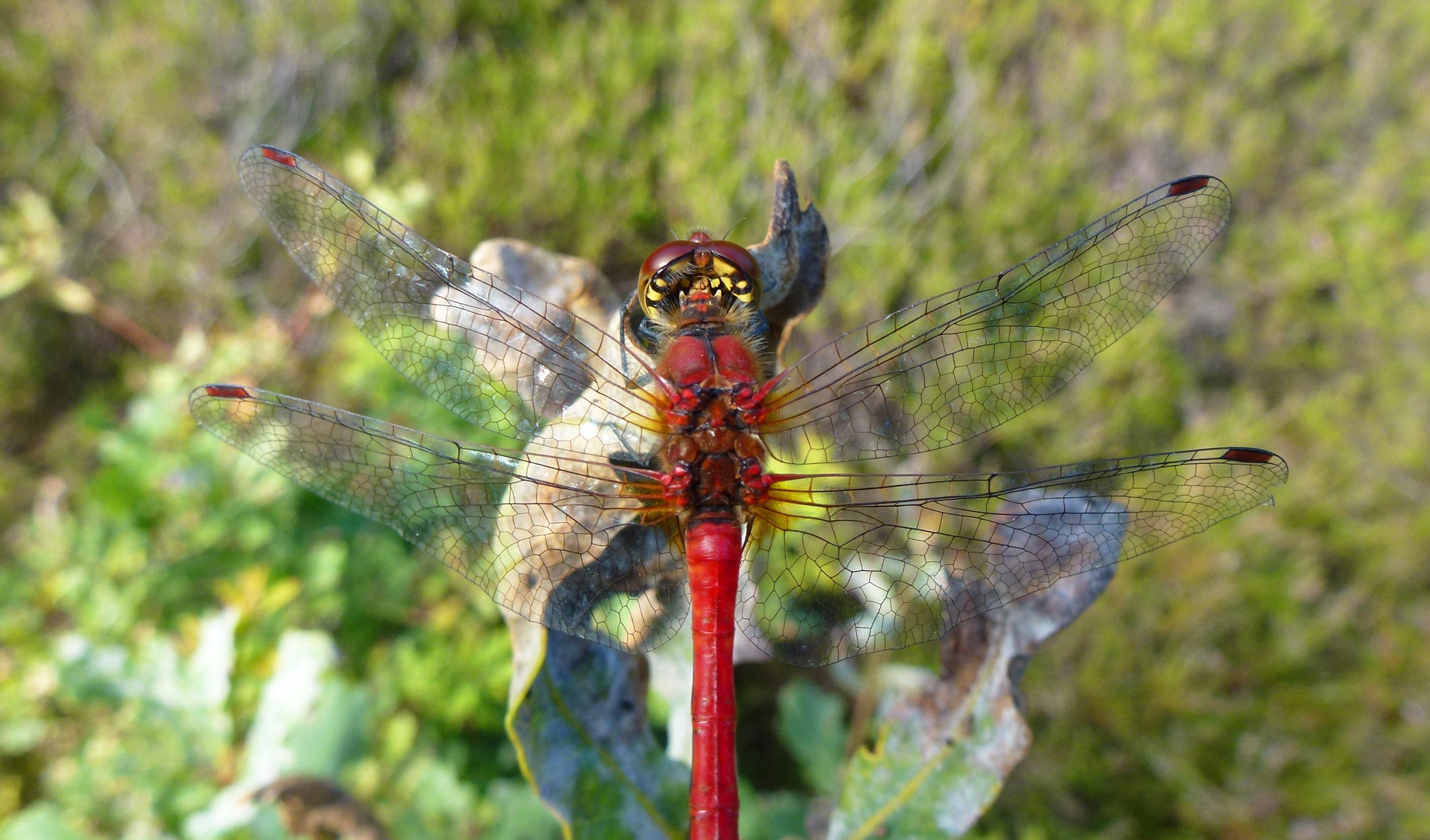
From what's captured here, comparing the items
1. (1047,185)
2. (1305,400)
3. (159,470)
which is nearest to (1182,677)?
(1305,400)

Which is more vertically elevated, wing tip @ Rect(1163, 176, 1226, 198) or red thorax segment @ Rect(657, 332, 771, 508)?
wing tip @ Rect(1163, 176, 1226, 198)

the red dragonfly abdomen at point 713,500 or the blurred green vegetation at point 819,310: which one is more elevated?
the blurred green vegetation at point 819,310

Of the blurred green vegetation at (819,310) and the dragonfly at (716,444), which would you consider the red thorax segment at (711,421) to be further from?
the blurred green vegetation at (819,310)

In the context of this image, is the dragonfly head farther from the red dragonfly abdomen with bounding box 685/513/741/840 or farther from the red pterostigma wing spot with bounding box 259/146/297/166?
the red pterostigma wing spot with bounding box 259/146/297/166

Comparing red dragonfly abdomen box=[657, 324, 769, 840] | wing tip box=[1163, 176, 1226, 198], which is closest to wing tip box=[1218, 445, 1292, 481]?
wing tip box=[1163, 176, 1226, 198]

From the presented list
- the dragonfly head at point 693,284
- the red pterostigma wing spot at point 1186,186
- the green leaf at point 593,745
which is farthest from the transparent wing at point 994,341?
the green leaf at point 593,745

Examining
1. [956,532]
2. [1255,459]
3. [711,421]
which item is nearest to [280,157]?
[711,421]
